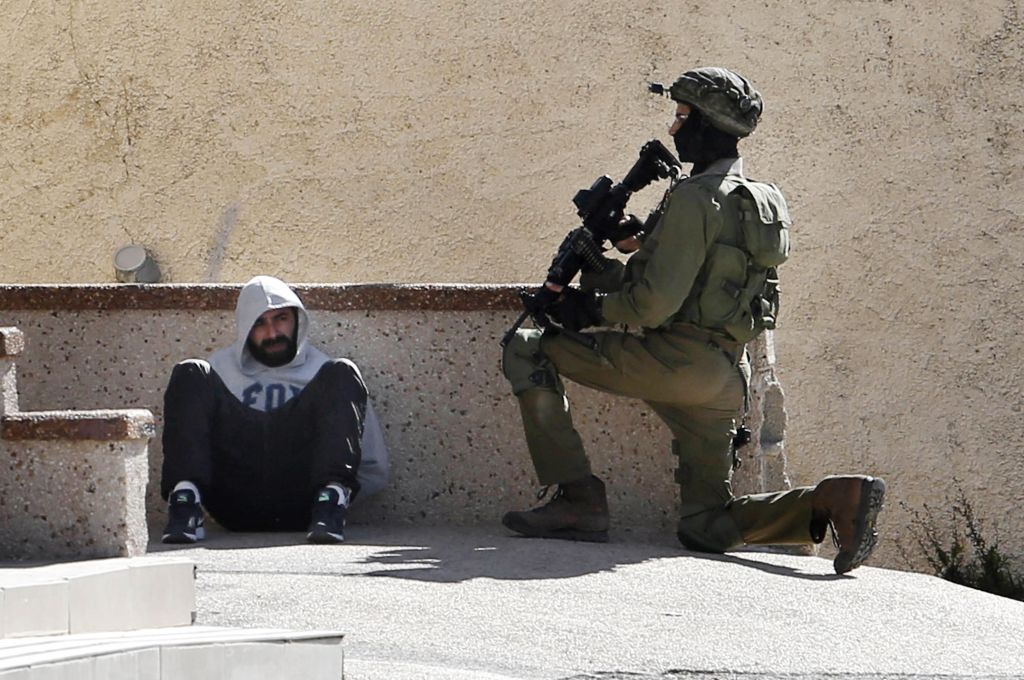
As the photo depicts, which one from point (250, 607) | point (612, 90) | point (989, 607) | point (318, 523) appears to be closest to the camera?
point (250, 607)

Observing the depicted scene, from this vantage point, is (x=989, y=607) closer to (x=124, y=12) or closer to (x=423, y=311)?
(x=423, y=311)

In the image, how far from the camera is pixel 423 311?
7.47 m

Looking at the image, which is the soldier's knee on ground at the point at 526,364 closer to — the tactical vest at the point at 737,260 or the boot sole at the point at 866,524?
the tactical vest at the point at 737,260

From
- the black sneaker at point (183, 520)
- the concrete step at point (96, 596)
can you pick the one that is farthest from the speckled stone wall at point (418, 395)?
the concrete step at point (96, 596)

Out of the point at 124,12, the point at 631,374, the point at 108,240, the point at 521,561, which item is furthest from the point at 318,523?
the point at 124,12

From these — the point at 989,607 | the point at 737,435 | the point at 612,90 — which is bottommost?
the point at 989,607

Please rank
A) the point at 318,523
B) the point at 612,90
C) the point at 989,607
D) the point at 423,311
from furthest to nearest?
1. the point at 612,90
2. the point at 423,311
3. the point at 318,523
4. the point at 989,607

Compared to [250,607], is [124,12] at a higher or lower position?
higher

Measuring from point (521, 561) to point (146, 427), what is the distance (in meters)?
1.50

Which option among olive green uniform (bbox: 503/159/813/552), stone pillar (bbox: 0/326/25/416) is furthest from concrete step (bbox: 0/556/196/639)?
olive green uniform (bbox: 503/159/813/552)

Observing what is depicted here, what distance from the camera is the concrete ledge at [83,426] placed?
546 cm

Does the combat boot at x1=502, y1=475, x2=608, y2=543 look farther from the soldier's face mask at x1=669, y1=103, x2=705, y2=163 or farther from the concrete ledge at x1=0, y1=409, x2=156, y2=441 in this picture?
the concrete ledge at x1=0, y1=409, x2=156, y2=441

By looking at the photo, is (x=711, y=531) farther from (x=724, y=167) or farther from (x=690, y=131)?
(x=690, y=131)

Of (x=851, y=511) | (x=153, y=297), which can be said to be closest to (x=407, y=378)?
(x=153, y=297)
